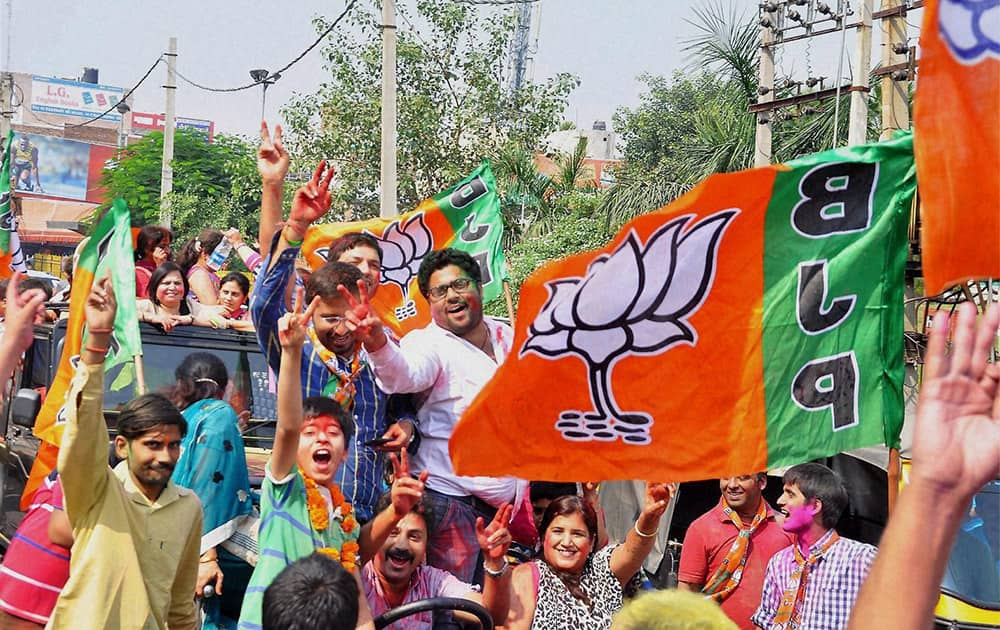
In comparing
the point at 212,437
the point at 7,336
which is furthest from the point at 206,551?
the point at 7,336

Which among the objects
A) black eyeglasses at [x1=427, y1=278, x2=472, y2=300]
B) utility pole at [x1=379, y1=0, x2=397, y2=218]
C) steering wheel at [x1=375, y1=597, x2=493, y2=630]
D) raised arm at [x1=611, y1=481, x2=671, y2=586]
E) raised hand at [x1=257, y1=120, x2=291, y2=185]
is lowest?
steering wheel at [x1=375, y1=597, x2=493, y2=630]

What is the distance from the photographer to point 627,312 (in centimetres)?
444

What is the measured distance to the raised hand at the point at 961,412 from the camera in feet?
6.25

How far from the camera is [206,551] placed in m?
5.18

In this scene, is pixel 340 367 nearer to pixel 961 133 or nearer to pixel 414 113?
pixel 961 133

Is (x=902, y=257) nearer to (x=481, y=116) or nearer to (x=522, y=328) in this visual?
(x=522, y=328)

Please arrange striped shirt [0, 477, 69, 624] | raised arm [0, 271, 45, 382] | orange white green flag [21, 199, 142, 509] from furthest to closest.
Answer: orange white green flag [21, 199, 142, 509], striped shirt [0, 477, 69, 624], raised arm [0, 271, 45, 382]

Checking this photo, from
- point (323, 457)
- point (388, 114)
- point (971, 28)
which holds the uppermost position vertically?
point (388, 114)

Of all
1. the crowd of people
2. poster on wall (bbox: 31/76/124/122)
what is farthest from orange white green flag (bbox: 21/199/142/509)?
poster on wall (bbox: 31/76/124/122)

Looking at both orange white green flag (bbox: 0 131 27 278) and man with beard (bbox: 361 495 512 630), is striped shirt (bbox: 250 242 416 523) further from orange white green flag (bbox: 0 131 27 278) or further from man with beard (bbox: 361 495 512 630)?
orange white green flag (bbox: 0 131 27 278)

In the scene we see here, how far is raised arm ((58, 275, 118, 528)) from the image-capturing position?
4.13 m

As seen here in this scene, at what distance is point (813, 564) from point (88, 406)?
10.6ft

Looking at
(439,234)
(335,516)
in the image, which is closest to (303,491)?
(335,516)

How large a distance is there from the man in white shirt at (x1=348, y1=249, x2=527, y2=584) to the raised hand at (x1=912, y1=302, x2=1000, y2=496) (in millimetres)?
3197
